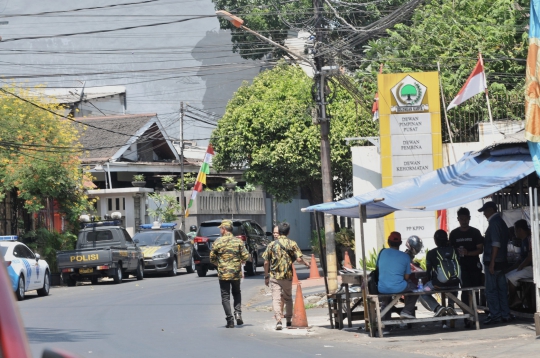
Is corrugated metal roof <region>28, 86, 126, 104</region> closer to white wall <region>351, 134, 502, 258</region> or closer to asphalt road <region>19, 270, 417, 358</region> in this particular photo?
asphalt road <region>19, 270, 417, 358</region>

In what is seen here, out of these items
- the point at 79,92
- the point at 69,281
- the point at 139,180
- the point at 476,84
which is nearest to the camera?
the point at 476,84

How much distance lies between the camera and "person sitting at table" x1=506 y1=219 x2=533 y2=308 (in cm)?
1338

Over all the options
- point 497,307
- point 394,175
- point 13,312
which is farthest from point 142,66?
point 13,312

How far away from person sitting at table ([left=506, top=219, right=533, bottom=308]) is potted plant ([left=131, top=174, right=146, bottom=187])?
2705 centimetres

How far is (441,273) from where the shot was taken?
513 inches

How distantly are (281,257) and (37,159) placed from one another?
57.0 ft

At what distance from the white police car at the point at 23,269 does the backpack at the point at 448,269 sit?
11.3 meters

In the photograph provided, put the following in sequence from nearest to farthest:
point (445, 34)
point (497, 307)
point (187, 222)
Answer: point (497, 307) → point (445, 34) → point (187, 222)

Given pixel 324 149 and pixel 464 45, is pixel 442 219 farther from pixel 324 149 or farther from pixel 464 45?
pixel 464 45

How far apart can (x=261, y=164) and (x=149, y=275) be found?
244 inches

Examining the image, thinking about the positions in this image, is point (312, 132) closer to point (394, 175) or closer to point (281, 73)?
point (281, 73)

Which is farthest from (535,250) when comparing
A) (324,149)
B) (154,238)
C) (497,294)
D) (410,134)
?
(154,238)

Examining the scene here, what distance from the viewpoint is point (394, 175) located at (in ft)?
67.9

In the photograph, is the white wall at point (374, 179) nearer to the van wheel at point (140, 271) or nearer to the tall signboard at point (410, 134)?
the tall signboard at point (410, 134)
